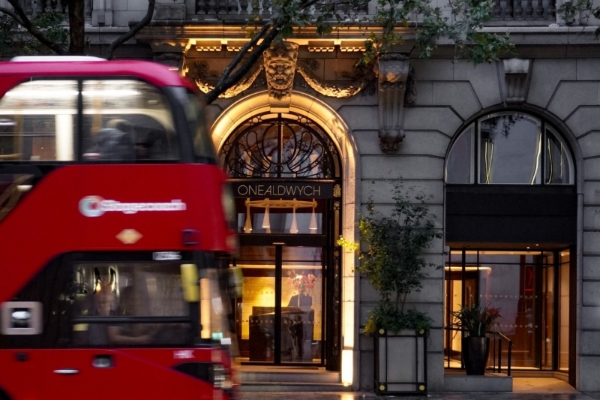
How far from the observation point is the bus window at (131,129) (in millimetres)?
11984

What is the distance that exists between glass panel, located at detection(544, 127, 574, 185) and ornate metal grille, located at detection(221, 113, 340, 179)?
4.37m

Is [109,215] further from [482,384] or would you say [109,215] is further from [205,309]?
[482,384]

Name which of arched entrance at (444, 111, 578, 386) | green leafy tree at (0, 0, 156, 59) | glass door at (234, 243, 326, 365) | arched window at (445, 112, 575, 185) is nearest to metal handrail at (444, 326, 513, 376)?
arched entrance at (444, 111, 578, 386)

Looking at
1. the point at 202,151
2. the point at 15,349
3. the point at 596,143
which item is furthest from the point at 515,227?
the point at 15,349

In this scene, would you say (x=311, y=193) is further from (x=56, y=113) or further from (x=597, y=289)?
(x=56, y=113)

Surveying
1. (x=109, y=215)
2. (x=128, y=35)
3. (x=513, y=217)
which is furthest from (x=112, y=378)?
(x=513, y=217)

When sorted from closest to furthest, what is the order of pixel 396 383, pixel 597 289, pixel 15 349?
1. pixel 15 349
2. pixel 396 383
3. pixel 597 289

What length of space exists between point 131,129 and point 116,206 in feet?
2.88

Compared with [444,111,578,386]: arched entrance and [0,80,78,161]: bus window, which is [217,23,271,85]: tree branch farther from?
[444,111,578,386]: arched entrance

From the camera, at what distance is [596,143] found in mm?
22000

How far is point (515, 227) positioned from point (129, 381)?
483 inches

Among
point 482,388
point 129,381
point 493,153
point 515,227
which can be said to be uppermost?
point 493,153

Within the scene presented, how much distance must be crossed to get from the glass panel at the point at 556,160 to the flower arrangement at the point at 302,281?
17.5 ft

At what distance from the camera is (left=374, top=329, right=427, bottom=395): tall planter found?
2034cm
